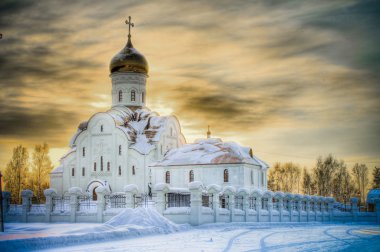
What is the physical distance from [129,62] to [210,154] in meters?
12.1

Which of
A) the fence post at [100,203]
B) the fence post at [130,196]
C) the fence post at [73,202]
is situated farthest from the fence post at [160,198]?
the fence post at [73,202]

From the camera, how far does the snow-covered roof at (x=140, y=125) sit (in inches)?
1692

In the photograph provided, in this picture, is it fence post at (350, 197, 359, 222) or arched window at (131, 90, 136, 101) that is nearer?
fence post at (350, 197, 359, 222)

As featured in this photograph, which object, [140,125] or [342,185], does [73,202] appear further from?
[342,185]

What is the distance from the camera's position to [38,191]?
5488 centimetres

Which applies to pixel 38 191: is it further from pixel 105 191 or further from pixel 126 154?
pixel 105 191

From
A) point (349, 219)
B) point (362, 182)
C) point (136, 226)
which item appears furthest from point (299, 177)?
point (136, 226)

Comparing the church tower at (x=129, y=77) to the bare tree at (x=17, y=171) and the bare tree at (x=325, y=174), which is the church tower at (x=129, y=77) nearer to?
the bare tree at (x=17, y=171)

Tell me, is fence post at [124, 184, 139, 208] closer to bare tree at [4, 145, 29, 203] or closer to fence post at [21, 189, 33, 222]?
fence post at [21, 189, 33, 222]

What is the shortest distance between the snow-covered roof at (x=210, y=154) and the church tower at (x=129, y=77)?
7.13 metres

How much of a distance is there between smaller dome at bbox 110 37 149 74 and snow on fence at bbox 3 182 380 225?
690 inches

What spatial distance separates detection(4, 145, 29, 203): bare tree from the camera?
2203 inches

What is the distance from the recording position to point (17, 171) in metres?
56.5

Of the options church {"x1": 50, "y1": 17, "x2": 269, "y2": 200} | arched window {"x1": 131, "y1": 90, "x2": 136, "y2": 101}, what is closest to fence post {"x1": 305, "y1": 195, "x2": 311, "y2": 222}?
church {"x1": 50, "y1": 17, "x2": 269, "y2": 200}
